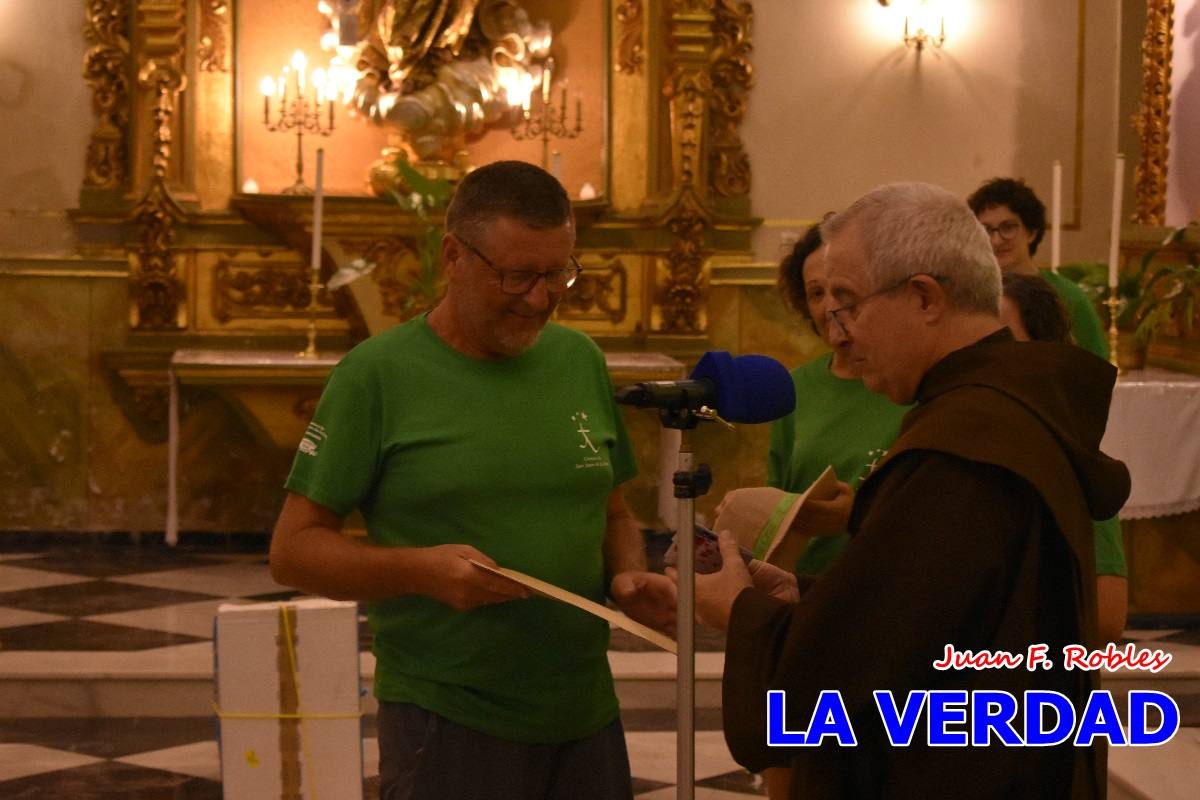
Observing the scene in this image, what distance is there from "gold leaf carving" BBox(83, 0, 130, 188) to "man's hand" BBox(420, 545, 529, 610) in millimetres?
6041

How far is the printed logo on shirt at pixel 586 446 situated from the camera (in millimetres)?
2529

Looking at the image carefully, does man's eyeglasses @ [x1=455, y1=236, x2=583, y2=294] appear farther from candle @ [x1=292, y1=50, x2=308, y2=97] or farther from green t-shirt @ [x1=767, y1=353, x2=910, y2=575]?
candle @ [x1=292, y1=50, x2=308, y2=97]

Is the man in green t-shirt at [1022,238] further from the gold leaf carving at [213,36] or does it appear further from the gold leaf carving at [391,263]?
the gold leaf carving at [213,36]

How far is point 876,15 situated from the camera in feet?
26.5

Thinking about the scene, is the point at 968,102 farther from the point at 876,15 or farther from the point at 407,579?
the point at 407,579

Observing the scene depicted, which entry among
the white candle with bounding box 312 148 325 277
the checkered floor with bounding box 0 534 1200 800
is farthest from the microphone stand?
the white candle with bounding box 312 148 325 277

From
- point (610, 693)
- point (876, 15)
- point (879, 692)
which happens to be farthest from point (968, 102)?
point (879, 692)

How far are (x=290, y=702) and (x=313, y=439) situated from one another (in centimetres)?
168

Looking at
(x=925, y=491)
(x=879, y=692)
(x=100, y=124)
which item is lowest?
(x=879, y=692)

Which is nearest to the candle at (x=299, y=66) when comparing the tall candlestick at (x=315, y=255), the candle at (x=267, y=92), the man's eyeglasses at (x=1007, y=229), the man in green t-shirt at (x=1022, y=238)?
the candle at (x=267, y=92)

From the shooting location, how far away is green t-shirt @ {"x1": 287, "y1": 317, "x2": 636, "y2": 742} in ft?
7.93

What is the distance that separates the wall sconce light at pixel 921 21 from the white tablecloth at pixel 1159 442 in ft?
8.84

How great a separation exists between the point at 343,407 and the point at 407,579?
280 mm

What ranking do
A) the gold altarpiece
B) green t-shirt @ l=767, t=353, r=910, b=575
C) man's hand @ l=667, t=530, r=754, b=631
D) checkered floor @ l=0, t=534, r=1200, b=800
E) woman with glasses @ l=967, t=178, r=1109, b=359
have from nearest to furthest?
man's hand @ l=667, t=530, r=754, b=631
green t-shirt @ l=767, t=353, r=910, b=575
woman with glasses @ l=967, t=178, r=1109, b=359
checkered floor @ l=0, t=534, r=1200, b=800
the gold altarpiece
